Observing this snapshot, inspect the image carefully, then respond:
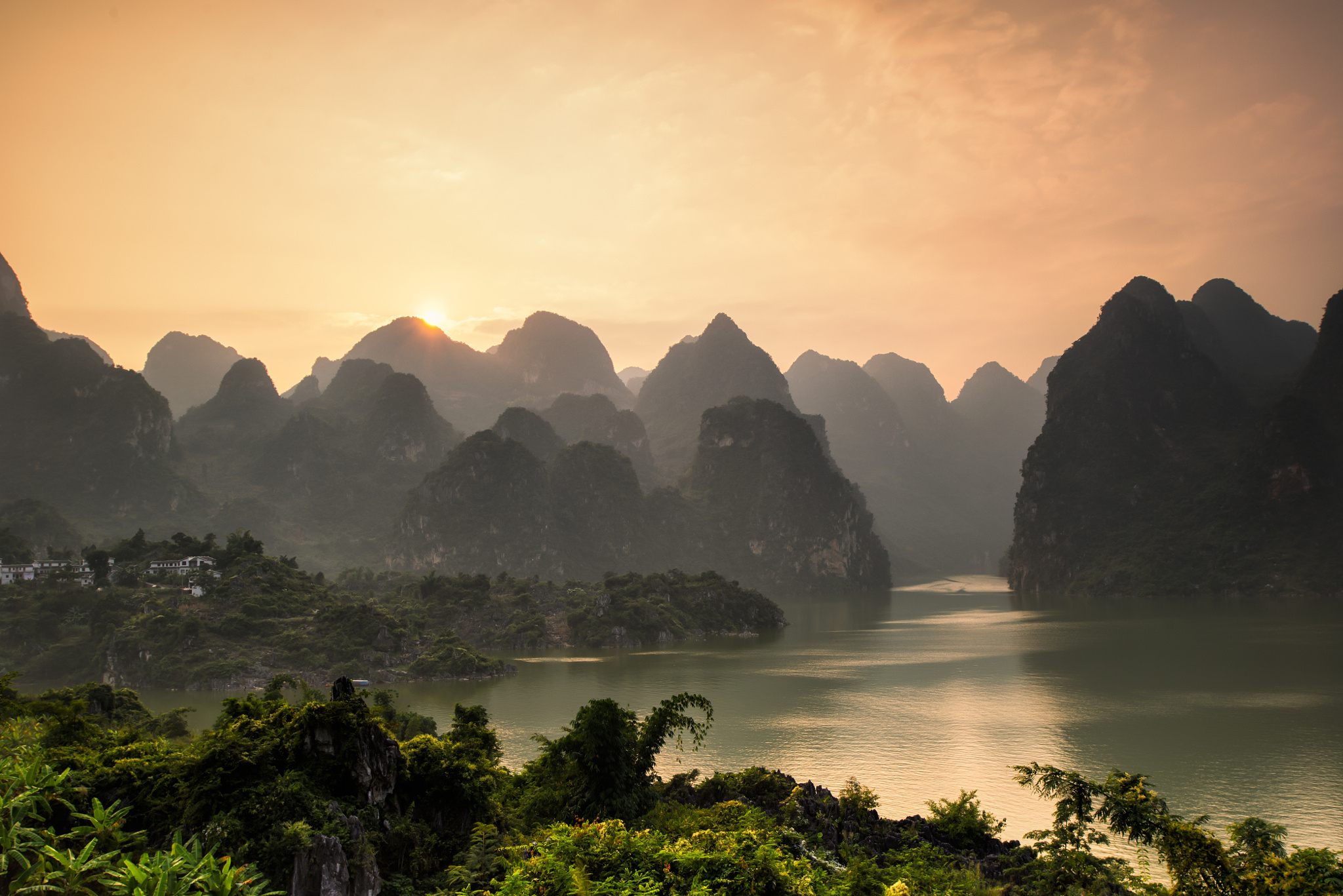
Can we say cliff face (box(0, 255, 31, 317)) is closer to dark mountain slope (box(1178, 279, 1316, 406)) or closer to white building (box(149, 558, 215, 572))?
white building (box(149, 558, 215, 572))

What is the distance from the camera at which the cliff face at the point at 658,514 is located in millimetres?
105125

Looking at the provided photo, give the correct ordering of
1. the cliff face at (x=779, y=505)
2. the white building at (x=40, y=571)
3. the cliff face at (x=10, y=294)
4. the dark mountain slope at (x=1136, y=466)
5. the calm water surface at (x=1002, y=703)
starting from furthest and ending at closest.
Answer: the cliff face at (x=779, y=505) → the cliff face at (x=10, y=294) → the dark mountain slope at (x=1136, y=466) → the white building at (x=40, y=571) → the calm water surface at (x=1002, y=703)

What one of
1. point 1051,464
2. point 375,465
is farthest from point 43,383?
point 1051,464

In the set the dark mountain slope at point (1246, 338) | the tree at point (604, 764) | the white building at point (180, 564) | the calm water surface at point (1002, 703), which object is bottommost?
the calm water surface at point (1002, 703)

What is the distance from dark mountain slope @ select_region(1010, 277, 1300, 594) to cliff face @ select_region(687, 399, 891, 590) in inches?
1092

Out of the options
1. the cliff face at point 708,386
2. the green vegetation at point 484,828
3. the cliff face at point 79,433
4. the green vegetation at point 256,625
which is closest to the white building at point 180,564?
the green vegetation at point 256,625

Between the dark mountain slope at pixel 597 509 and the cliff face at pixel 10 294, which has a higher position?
the cliff face at pixel 10 294

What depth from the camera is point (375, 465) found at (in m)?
128

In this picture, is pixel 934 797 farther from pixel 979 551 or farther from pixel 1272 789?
pixel 979 551

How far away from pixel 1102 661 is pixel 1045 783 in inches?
1470

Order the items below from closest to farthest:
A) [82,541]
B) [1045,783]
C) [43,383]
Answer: [1045,783], [82,541], [43,383]

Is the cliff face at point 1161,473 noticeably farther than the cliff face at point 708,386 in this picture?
No

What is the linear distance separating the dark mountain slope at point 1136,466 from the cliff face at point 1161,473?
0.55ft

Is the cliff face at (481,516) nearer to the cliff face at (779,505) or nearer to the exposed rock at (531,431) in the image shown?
the exposed rock at (531,431)
